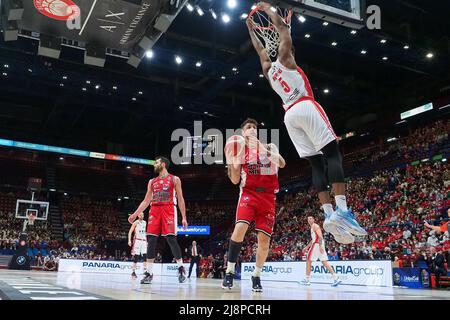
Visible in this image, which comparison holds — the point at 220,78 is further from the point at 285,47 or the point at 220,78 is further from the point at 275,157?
the point at 285,47

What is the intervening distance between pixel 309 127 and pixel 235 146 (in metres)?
1.16

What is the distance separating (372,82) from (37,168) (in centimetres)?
2528

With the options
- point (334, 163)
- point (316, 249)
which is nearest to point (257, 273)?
point (334, 163)

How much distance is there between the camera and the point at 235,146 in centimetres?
517

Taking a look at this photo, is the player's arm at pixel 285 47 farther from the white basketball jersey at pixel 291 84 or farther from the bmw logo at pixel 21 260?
the bmw logo at pixel 21 260

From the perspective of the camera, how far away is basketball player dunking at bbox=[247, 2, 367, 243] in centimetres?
413

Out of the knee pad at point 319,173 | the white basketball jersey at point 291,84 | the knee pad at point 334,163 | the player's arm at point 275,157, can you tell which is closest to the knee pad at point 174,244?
the player's arm at point 275,157

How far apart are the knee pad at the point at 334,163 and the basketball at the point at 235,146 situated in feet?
4.08

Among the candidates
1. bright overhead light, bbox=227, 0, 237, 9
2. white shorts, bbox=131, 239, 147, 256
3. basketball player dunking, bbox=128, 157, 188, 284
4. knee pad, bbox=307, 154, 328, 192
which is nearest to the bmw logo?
white shorts, bbox=131, 239, 147, 256

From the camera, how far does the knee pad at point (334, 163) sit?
4180mm

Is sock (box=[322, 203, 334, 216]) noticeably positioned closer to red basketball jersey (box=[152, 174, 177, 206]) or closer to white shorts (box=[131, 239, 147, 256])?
red basketball jersey (box=[152, 174, 177, 206])

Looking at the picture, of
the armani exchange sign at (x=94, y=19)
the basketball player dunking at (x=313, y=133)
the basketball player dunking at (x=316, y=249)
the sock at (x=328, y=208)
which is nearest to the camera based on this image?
the basketball player dunking at (x=313, y=133)

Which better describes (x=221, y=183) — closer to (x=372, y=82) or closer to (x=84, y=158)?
(x=84, y=158)

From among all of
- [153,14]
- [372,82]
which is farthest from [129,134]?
[153,14]
